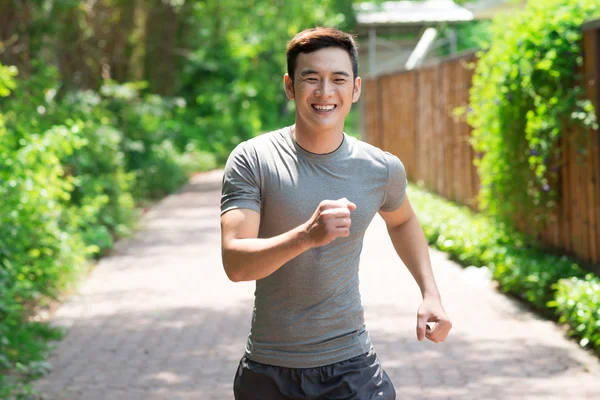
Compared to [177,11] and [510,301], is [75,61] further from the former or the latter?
[510,301]

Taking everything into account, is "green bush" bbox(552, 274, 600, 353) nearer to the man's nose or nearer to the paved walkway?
the paved walkway

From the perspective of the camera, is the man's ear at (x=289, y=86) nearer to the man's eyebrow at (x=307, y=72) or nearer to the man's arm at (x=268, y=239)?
the man's eyebrow at (x=307, y=72)

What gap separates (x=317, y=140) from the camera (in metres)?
3.17

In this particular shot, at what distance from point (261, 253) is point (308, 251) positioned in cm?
40

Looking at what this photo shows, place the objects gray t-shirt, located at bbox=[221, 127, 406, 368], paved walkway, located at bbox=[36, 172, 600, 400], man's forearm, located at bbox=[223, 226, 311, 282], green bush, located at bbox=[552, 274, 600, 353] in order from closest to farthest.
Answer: man's forearm, located at bbox=[223, 226, 311, 282]
gray t-shirt, located at bbox=[221, 127, 406, 368]
paved walkway, located at bbox=[36, 172, 600, 400]
green bush, located at bbox=[552, 274, 600, 353]

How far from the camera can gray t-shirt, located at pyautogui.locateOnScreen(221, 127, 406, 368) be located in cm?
308

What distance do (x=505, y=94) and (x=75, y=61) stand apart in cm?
1108

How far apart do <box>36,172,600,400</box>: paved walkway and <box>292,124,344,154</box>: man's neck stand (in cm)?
326

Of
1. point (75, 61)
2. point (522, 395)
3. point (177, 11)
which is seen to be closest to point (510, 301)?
point (522, 395)

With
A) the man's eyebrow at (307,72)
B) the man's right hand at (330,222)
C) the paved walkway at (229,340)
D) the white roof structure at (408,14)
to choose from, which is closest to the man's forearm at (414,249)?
the man's eyebrow at (307,72)

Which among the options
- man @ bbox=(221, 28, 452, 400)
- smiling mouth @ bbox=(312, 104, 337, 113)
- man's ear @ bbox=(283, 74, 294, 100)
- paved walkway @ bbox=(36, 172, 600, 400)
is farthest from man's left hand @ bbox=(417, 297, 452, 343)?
paved walkway @ bbox=(36, 172, 600, 400)

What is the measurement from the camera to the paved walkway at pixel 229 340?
6.38m

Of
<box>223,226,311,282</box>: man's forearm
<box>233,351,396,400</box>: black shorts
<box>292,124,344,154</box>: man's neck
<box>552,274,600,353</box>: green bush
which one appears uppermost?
<box>292,124,344,154</box>: man's neck

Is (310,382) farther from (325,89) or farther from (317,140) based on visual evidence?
(325,89)
